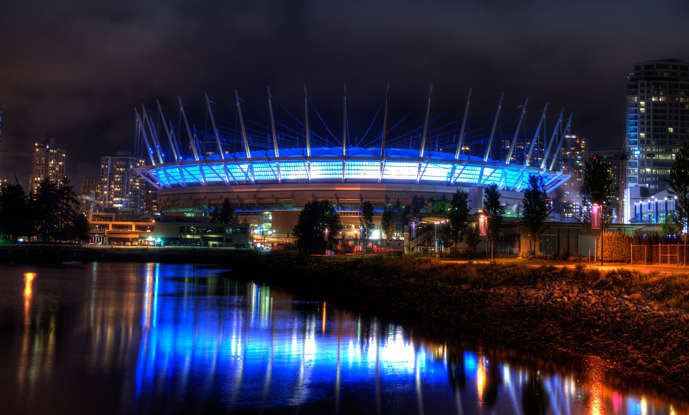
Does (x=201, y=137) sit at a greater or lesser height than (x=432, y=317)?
greater

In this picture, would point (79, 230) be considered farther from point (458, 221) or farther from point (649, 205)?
point (649, 205)

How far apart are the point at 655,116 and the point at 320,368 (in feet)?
637

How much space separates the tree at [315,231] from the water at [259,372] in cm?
3722

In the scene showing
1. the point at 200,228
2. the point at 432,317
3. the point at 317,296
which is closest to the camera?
the point at 432,317

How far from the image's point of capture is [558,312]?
1930 cm

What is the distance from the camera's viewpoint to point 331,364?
1636 centimetres

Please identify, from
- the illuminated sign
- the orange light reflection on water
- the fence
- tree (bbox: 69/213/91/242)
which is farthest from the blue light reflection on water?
tree (bbox: 69/213/91/242)

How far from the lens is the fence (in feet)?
85.9

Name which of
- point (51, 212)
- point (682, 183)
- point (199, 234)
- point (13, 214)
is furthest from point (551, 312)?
point (51, 212)

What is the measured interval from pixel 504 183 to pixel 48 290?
3496 inches

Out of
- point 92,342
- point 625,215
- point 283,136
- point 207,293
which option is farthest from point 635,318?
point 625,215

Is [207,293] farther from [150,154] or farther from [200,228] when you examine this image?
[150,154]

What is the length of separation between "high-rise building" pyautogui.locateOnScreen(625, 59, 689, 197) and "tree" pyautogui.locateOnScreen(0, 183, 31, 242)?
158783 mm

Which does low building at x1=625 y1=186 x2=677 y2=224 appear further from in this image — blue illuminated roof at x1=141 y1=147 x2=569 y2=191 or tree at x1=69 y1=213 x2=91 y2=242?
tree at x1=69 y1=213 x2=91 y2=242
